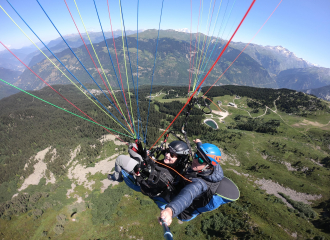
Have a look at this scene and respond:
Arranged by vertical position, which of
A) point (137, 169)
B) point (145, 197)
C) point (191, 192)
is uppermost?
point (191, 192)

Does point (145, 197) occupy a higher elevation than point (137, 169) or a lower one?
lower

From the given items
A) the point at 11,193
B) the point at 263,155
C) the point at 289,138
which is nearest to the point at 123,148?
the point at 11,193

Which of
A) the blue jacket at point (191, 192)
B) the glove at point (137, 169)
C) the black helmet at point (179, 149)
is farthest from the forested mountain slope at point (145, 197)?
the glove at point (137, 169)

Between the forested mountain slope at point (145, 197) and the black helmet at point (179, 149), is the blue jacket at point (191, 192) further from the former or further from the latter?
the forested mountain slope at point (145, 197)

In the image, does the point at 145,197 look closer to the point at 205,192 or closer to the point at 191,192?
the point at 205,192

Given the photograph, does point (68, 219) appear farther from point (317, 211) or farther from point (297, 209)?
point (317, 211)

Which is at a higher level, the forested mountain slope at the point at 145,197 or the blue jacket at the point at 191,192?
the blue jacket at the point at 191,192

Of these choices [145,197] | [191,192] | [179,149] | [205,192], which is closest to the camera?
[191,192]

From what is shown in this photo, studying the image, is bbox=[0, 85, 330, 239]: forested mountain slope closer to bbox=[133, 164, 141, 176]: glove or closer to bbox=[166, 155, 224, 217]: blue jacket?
bbox=[166, 155, 224, 217]: blue jacket

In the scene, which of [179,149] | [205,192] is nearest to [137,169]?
[179,149]

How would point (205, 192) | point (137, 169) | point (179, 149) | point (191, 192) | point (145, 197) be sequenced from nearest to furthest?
point (191, 192) → point (205, 192) → point (137, 169) → point (179, 149) → point (145, 197)
